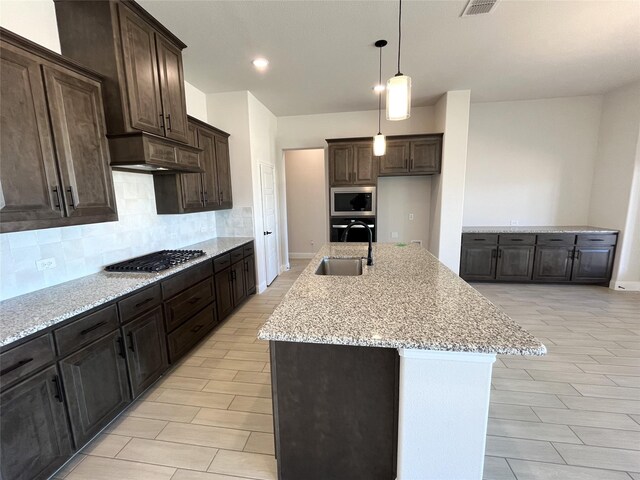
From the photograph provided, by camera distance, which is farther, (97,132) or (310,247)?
(310,247)

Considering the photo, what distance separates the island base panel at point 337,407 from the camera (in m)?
1.28

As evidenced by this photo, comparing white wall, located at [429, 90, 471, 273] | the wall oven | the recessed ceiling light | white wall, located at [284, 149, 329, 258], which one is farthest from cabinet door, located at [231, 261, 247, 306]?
white wall, located at [429, 90, 471, 273]

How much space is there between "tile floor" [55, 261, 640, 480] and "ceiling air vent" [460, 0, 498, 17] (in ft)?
9.40

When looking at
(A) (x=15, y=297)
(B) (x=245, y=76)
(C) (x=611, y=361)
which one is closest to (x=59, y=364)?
(A) (x=15, y=297)

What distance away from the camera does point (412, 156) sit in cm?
448

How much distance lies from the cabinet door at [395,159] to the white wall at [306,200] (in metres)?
1.97

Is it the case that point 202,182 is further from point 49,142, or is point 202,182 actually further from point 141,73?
point 49,142

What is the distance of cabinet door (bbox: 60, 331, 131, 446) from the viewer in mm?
1575

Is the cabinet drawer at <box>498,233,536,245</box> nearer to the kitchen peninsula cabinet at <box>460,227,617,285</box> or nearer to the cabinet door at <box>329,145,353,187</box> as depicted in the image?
the kitchen peninsula cabinet at <box>460,227,617,285</box>

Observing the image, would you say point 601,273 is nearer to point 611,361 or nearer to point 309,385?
point 611,361

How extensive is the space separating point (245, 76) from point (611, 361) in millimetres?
4745

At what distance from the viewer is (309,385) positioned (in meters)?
1.32

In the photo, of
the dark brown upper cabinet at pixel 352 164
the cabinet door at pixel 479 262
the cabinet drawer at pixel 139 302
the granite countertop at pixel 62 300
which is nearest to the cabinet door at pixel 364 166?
the dark brown upper cabinet at pixel 352 164

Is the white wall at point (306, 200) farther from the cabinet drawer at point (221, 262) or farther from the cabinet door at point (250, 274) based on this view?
the cabinet drawer at point (221, 262)
